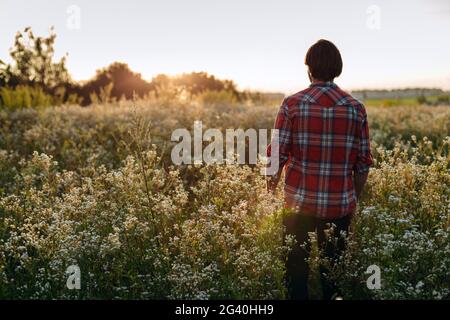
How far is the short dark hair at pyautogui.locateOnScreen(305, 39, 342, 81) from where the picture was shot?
400 cm

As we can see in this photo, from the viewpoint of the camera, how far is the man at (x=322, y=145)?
402 centimetres

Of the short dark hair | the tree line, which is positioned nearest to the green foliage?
the tree line

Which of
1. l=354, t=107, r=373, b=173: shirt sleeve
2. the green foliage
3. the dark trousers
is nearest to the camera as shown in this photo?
l=354, t=107, r=373, b=173: shirt sleeve

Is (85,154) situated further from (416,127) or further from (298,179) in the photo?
(416,127)

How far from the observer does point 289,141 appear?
4.13 meters

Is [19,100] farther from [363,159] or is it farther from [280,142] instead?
[363,159]

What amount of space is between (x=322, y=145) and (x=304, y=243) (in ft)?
2.71

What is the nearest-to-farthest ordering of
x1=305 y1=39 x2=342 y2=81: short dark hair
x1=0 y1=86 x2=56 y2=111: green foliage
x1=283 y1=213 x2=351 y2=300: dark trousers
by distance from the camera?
x1=305 y1=39 x2=342 y2=81: short dark hair
x1=283 y1=213 x2=351 y2=300: dark trousers
x1=0 y1=86 x2=56 y2=111: green foliage

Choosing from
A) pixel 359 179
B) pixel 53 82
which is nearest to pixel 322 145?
pixel 359 179

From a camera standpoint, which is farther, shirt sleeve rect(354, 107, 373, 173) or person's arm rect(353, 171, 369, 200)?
person's arm rect(353, 171, 369, 200)

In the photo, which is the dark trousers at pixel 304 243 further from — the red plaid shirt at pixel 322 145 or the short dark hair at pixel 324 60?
the short dark hair at pixel 324 60

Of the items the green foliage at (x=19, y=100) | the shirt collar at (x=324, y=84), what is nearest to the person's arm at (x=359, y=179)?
the shirt collar at (x=324, y=84)

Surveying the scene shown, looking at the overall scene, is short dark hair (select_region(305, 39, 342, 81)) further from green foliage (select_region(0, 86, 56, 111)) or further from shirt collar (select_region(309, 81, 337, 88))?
green foliage (select_region(0, 86, 56, 111))

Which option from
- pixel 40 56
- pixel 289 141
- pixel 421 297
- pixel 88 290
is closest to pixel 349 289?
pixel 421 297
